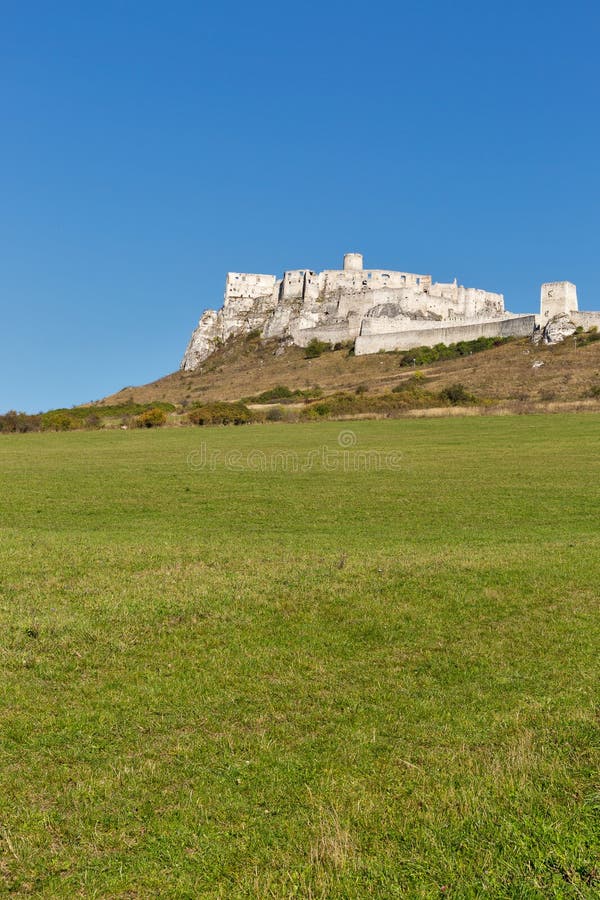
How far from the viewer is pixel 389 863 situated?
505cm

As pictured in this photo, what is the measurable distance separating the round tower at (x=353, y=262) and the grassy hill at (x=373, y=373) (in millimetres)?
25289

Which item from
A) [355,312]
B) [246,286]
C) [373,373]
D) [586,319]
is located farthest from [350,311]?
[586,319]

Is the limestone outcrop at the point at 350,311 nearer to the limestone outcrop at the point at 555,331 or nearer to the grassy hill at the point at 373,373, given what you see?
the grassy hill at the point at 373,373

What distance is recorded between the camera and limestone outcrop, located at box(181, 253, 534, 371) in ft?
416

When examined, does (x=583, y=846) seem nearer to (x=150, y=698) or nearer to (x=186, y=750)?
(x=186, y=750)

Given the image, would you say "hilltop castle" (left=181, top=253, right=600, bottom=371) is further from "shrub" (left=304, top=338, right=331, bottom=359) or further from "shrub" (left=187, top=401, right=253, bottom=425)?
"shrub" (left=187, top=401, right=253, bottom=425)

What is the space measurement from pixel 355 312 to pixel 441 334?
24.2m

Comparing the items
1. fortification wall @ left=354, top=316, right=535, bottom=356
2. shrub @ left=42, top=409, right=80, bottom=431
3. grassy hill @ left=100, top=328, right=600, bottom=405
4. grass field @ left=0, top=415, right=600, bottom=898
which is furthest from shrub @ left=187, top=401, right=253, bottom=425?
fortification wall @ left=354, top=316, right=535, bottom=356

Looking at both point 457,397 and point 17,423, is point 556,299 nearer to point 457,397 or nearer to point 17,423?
point 457,397

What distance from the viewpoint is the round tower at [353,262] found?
151000mm

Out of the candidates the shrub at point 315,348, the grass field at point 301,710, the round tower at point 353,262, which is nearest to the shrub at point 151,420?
the grass field at point 301,710

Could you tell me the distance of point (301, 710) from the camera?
7.75 metres

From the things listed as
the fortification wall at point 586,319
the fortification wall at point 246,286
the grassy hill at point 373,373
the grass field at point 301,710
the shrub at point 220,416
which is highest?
the fortification wall at point 246,286

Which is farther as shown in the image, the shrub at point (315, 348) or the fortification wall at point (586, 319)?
the shrub at point (315, 348)
